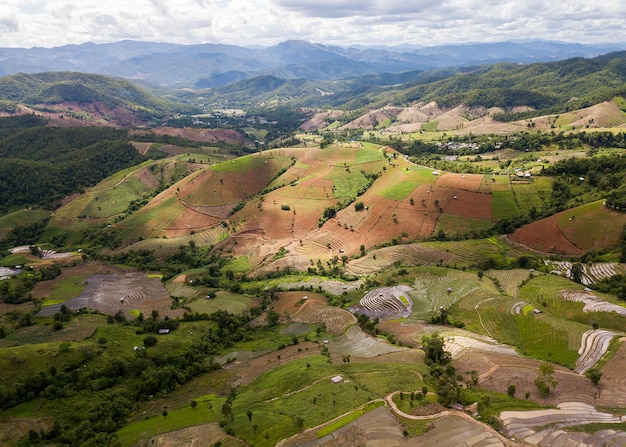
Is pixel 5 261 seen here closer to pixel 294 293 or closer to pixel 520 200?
pixel 294 293

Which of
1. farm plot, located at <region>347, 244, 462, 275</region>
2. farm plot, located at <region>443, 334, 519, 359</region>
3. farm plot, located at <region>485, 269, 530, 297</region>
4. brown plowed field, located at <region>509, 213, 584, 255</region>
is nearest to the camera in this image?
farm plot, located at <region>443, 334, 519, 359</region>

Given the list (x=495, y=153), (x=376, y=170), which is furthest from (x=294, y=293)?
(x=495, y=153)

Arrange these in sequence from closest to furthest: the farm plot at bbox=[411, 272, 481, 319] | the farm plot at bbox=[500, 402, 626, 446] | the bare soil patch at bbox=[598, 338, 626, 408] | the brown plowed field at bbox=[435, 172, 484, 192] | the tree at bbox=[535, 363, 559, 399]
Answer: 1. the farm plot at bbox=[500, 402, 626, 446]
2. the bare soil patch at bbox=[598, 338, 626, 408]
3. the tree at bbox=[535, 363, 559, 399]
4. the farm plot at bbox=[411, 272, 481, 319]
5. the brown plowed field at bbox=[435, 172, 484, 192]

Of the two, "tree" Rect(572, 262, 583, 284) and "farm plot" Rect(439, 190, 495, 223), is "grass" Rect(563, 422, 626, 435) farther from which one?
"farm plot" Rect(439, 190, 495, 223)

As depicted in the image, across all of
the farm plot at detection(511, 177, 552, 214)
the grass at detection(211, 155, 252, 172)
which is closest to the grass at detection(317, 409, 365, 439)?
the farm plot at detection(511, 177, 552, 214)

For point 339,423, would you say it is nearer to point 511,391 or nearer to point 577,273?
point 511,391

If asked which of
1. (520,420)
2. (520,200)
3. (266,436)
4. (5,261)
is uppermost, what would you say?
(520,200)
